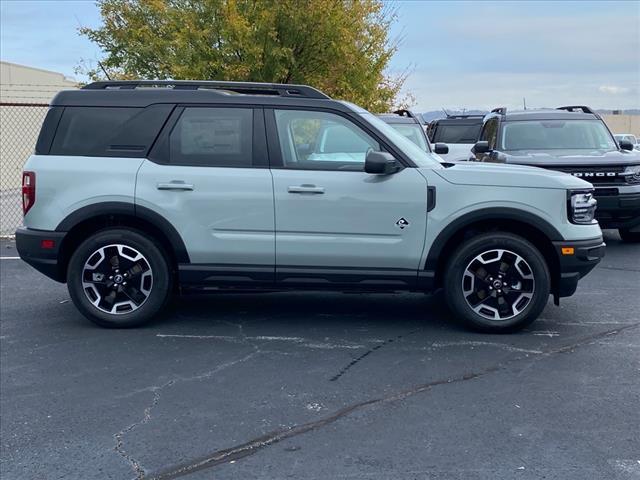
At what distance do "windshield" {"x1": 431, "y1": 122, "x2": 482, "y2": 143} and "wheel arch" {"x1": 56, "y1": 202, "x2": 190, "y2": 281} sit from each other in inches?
587

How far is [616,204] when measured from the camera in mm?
10375

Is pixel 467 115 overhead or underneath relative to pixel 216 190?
overhead

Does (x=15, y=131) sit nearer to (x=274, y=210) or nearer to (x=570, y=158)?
(x=570, y=158)

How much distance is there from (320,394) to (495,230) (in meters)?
2.27

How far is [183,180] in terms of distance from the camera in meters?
6.57

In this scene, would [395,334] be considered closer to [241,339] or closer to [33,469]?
[241,339]

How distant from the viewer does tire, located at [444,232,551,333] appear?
6422mm

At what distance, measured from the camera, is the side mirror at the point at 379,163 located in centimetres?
628

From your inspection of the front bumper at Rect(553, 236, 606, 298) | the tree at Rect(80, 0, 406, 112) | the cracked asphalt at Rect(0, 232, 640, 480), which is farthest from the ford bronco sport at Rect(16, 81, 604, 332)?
the tree at Rect(80, 0, 406, 112)

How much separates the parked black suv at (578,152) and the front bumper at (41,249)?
20.7 feet

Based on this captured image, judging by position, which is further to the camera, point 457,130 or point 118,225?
point 457,130

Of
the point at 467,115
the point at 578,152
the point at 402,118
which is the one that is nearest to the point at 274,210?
the point at 578,152

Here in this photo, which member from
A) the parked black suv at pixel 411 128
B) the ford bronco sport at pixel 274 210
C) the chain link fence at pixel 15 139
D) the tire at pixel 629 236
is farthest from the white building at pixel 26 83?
the ford bronco sport at pixel 274 210

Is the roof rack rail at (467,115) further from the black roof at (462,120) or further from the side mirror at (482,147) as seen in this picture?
the side mirror at (482,147)
